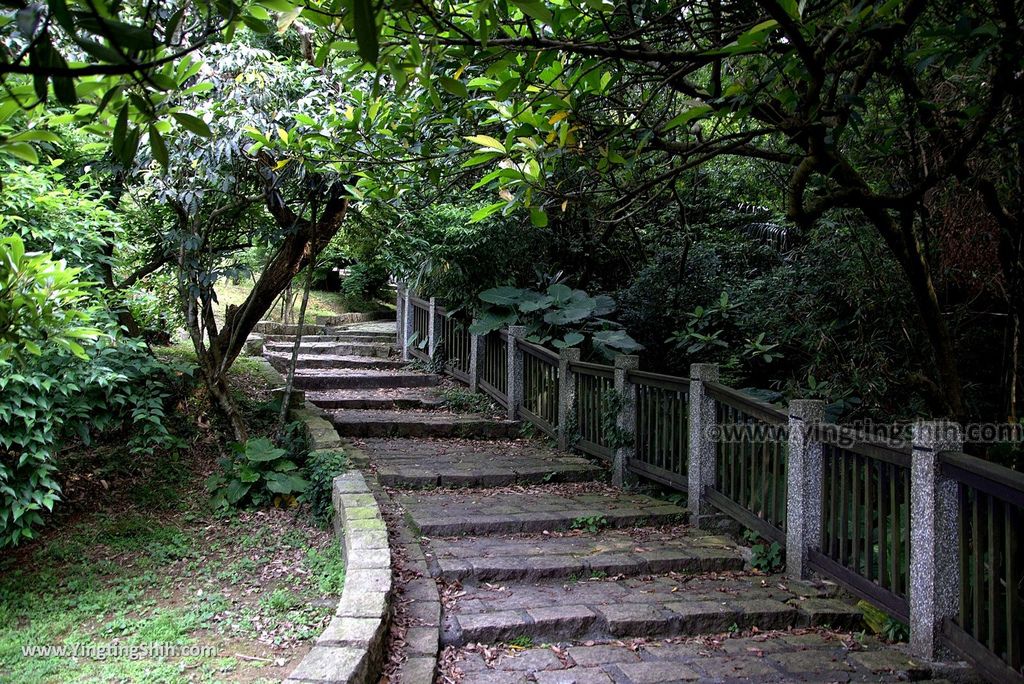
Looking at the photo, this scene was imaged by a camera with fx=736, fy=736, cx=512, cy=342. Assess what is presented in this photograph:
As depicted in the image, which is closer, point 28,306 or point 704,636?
point 28,306

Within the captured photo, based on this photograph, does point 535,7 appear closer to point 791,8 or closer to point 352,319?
point 791,8

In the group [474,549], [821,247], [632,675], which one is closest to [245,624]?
[474,549]

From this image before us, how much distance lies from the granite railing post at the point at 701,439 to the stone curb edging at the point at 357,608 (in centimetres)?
236

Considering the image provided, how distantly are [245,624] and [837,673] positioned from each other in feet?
9.80

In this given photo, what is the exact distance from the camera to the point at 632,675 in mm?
3340

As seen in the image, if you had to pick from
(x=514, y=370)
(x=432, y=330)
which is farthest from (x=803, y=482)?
(x=432, y=330)

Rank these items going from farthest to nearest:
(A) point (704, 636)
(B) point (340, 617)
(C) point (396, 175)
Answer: (C) point (396, 175), (A) point (704, 636), (B) point (340, 617)

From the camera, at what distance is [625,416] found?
6305 mm

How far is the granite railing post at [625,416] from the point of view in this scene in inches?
247

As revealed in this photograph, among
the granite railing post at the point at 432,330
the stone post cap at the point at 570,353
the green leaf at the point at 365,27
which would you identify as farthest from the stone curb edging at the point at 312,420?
the green leaf at the point at 365,27

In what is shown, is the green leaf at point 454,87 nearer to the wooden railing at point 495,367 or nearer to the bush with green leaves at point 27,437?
the bush with green leaves at point 27,437

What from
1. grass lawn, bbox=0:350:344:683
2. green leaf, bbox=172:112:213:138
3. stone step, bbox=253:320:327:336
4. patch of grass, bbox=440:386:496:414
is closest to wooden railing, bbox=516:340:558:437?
patch of grass, bbox=440:386:496:414

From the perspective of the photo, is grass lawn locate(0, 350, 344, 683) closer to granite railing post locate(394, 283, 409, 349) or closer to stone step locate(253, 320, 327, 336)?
granite railing post locate(394, 283, 409, 349)

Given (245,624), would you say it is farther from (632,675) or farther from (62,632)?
(632,675)
